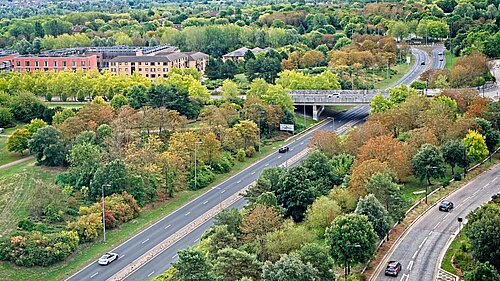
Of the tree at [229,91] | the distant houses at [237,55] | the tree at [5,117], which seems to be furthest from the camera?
the distant houses at [237,55]

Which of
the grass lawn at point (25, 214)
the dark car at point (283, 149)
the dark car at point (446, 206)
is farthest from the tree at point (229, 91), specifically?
the dark car at point (446, 206)

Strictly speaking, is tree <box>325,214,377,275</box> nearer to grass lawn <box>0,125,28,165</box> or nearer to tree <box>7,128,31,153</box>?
grass lawn <box>0,125,28,165</box>

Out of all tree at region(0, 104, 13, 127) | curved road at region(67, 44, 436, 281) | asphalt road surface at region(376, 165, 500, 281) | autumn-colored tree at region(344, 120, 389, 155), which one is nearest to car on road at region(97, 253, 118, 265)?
curved road at region(67, 44, 436, 281)

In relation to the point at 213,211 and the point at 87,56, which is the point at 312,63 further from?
the point at 213,211

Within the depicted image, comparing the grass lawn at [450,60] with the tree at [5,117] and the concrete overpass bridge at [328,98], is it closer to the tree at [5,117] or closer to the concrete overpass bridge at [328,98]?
the concrete overpass bridge at [328,98]

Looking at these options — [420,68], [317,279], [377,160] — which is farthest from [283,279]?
[420,68]
